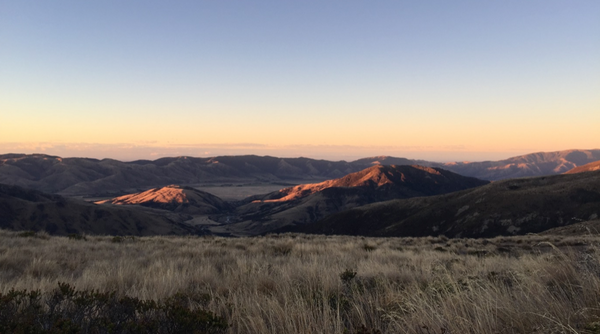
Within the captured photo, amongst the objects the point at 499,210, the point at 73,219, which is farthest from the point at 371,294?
A: the point at 73,219

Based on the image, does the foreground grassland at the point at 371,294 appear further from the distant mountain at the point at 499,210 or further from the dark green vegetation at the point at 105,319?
the distant mountain at the point at 499,210

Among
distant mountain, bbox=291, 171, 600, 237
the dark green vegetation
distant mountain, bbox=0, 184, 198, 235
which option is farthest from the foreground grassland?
distant mountain, bbox=0, 184, 198, 235

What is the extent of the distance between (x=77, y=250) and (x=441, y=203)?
9731 centimetres

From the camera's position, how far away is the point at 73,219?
312 ft

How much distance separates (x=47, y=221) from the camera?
294 ft

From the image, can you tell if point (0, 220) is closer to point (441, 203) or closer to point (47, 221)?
point (47, 221)

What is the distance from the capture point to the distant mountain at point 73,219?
291 ft

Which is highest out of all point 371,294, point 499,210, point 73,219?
point 371,294

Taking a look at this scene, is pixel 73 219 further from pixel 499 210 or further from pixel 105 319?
pixel 499 210

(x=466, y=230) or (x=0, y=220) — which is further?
(x=0, y=220)

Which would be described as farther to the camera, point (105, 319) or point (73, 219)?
point (73, 219)

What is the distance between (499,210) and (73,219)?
401 ft

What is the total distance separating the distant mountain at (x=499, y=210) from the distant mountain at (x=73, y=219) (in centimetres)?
7004

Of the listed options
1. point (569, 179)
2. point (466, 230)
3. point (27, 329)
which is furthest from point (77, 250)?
point (569, 179)
